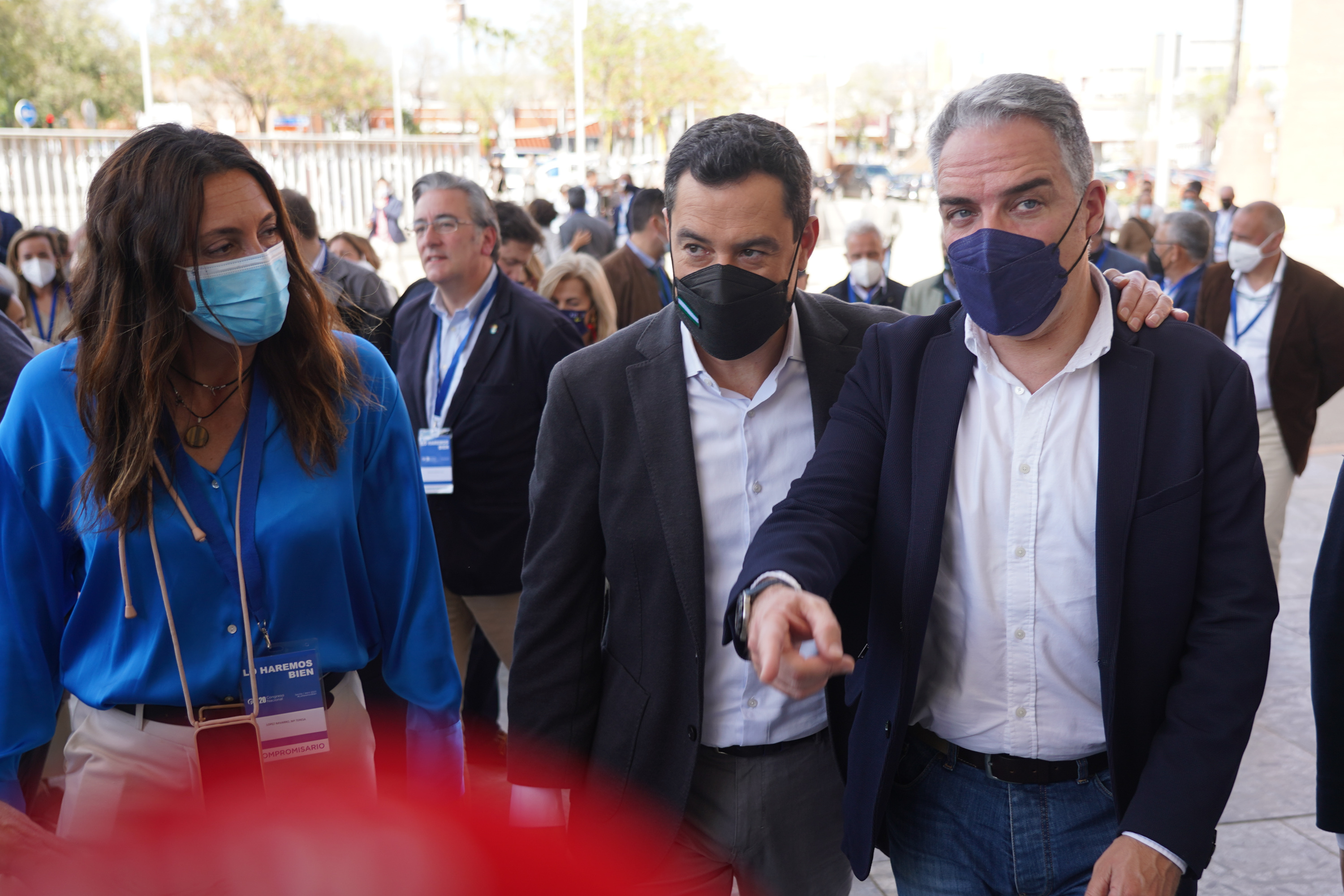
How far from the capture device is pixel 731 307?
2.27 m

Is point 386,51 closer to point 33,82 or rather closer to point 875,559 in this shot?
point 33,82

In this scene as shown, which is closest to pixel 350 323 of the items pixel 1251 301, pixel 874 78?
pixel 1251 301

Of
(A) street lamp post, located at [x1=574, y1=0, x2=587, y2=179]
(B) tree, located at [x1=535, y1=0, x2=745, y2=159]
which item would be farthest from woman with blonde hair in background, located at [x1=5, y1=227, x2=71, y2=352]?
(B) tree, located at [x1=535, y1=0, x2=745, y2=159]

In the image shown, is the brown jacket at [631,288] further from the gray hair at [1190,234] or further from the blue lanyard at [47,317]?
the blue lanyard at [47,317]

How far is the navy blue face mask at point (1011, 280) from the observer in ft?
6.37

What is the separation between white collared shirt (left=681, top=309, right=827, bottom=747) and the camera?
7.55ft

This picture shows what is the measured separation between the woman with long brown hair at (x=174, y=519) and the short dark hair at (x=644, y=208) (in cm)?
580

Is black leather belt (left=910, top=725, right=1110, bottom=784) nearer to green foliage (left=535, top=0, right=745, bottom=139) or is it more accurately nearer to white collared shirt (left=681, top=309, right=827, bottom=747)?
white collared shirt (left=681, top=309, right=827, bottom=747)

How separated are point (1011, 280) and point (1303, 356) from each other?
4935mm

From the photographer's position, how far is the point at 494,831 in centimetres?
81

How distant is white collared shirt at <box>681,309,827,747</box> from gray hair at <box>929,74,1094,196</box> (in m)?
0.65

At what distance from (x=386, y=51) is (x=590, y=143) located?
14.6m

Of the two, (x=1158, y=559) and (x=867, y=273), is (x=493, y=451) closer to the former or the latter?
(x=1158, y=559)

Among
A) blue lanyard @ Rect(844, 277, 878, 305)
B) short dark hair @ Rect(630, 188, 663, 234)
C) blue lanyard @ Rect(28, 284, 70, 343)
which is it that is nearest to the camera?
blue lanyard @ Rect(844, 277, 878, 305)
